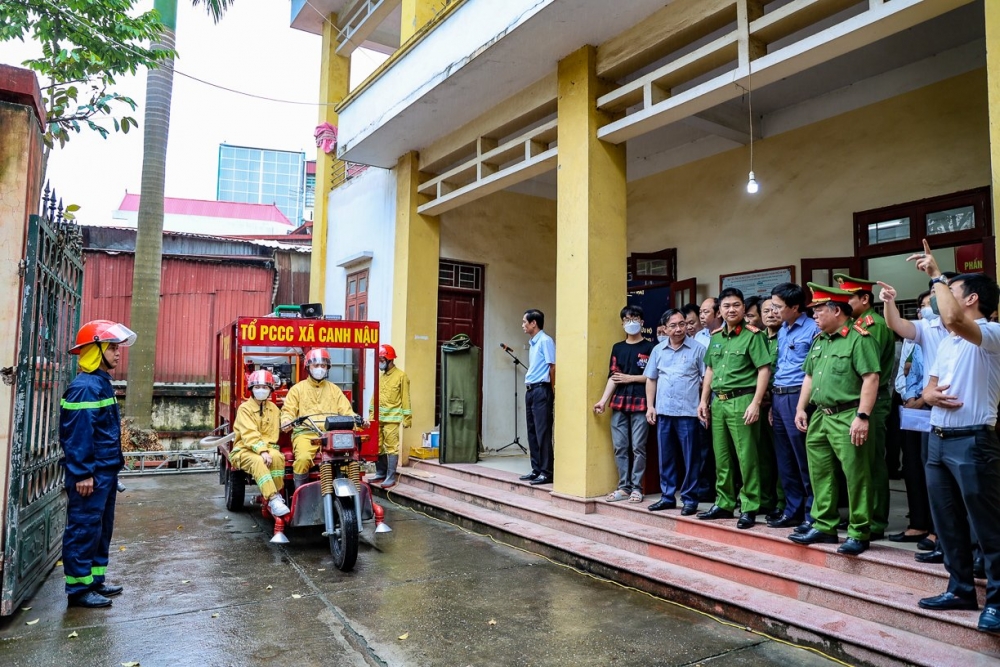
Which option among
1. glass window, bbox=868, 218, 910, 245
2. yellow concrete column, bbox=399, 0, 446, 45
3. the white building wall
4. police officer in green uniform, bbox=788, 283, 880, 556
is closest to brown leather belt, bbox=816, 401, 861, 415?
police officer in green uniform, bbox=788, 283, 880, 556

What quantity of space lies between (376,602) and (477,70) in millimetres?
5166

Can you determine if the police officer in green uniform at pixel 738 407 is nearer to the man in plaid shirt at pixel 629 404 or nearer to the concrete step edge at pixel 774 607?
the concrete step edge at pixel 774 607

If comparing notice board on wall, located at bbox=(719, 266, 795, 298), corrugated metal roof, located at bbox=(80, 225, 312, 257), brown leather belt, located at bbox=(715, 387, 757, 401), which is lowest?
brown leather belt, located at bbox=(715, 387, 757, 401)

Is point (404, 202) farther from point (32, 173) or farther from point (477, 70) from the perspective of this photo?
point (32, 173)

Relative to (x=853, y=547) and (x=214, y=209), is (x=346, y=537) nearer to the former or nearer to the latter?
(x=853, y=547)

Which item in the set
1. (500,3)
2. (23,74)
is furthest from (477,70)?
(23,74)

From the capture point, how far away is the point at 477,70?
6.71m

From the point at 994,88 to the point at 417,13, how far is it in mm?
6769

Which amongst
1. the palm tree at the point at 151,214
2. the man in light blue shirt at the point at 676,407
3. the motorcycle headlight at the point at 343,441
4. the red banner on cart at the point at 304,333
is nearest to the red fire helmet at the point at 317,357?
the red banner on cart at the point at 304,333

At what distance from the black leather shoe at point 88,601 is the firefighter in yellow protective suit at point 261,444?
1.47 meters

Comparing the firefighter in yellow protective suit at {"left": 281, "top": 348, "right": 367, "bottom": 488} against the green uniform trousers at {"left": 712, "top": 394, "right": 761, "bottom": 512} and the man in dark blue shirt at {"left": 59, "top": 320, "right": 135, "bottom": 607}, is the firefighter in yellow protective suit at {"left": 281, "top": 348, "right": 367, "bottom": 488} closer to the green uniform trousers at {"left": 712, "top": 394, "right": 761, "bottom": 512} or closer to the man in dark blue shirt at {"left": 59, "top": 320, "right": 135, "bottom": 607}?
the man in dark blue shirt at {"left": 59, "top": 320, "right": 135, "bottom": 607}

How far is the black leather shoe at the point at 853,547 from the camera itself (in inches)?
152

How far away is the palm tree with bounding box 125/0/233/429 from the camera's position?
10.3 metres

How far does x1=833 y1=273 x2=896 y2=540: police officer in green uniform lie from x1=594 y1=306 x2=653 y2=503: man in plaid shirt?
196cm
